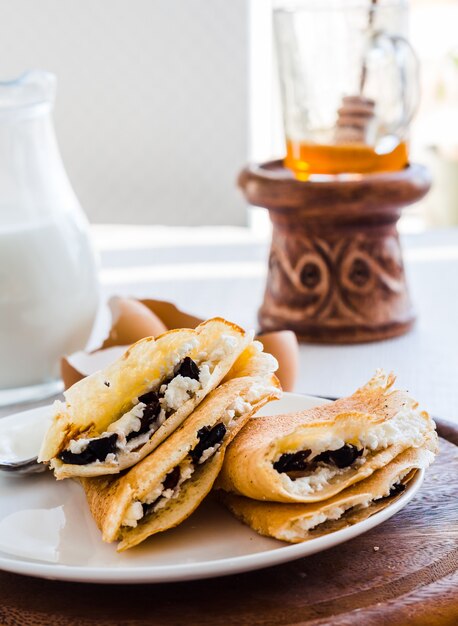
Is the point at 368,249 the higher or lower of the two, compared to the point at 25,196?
lower

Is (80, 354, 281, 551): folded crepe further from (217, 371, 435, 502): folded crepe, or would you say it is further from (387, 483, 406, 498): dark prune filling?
(387, 483, 406, 498): dark prune filling

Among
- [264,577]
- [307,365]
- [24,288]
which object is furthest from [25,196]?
[264,577]

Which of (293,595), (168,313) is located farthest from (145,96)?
(293,595)

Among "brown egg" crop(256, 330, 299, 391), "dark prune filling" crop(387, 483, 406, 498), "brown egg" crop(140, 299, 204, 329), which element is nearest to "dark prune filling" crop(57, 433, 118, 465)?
"dark prune filling" crop(387, 483, 406, 498)

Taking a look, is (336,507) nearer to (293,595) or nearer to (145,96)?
(293,595)

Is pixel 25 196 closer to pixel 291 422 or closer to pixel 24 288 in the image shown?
pixel 24 288
